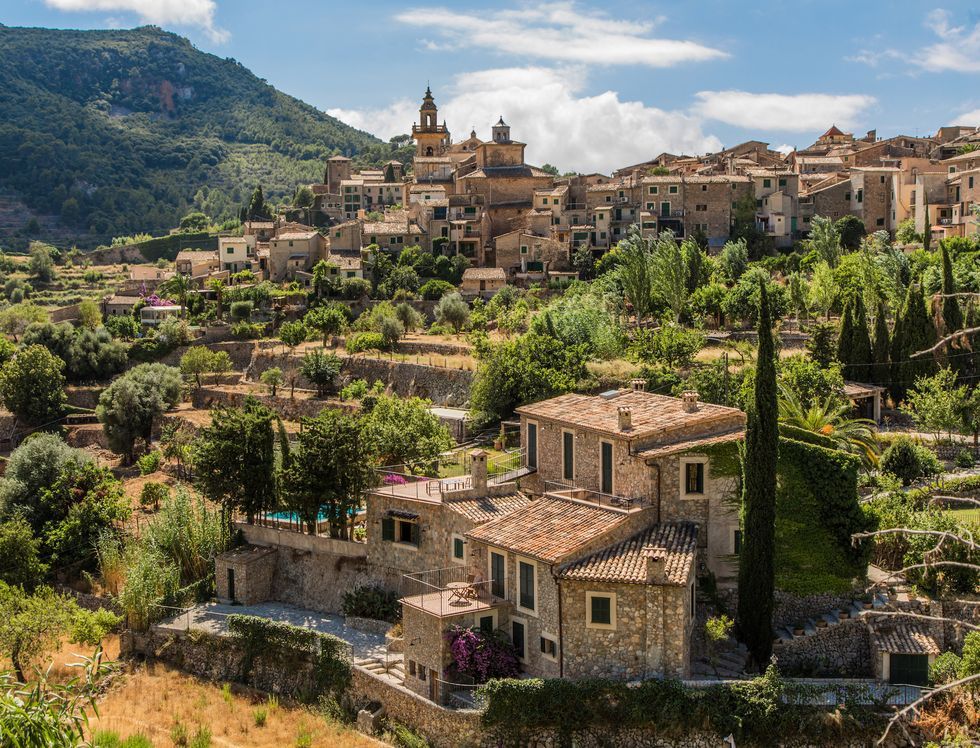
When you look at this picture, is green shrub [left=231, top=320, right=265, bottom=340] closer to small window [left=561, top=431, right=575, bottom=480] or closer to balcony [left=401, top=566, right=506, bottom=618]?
balcony [left=401, top=566, right=506, bottom=618]

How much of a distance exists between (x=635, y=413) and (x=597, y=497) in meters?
2.50

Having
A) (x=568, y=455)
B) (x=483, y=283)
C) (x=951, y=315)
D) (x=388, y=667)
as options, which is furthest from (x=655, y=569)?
(x=483, y=283)

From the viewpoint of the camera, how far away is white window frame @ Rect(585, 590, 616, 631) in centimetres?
2320

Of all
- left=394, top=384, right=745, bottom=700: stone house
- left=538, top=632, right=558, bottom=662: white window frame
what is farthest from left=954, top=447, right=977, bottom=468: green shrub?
left=538, top=632, right=558, bottom=662: white window frame

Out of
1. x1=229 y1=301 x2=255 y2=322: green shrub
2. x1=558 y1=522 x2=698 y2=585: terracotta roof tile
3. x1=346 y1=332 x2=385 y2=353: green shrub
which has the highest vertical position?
x1=229 y1=301 x2=255 y2=322: green shrub

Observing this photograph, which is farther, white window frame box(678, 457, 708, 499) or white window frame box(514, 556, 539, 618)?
white window frame box(678, 457, 708, 499)

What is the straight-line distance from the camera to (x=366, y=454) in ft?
104

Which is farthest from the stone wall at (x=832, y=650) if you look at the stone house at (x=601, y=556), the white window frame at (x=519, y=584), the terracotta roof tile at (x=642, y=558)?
the white window frame at (x=519, y=584)

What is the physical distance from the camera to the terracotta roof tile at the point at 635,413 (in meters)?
26.6

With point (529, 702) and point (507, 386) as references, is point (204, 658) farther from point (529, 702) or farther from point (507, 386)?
point (507, 386)

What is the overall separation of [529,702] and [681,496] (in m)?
6.18

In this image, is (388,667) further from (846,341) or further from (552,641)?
(846,341)

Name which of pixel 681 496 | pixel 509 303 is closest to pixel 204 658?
pixel 681 496

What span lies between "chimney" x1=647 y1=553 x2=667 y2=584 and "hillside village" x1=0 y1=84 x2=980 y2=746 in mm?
75
